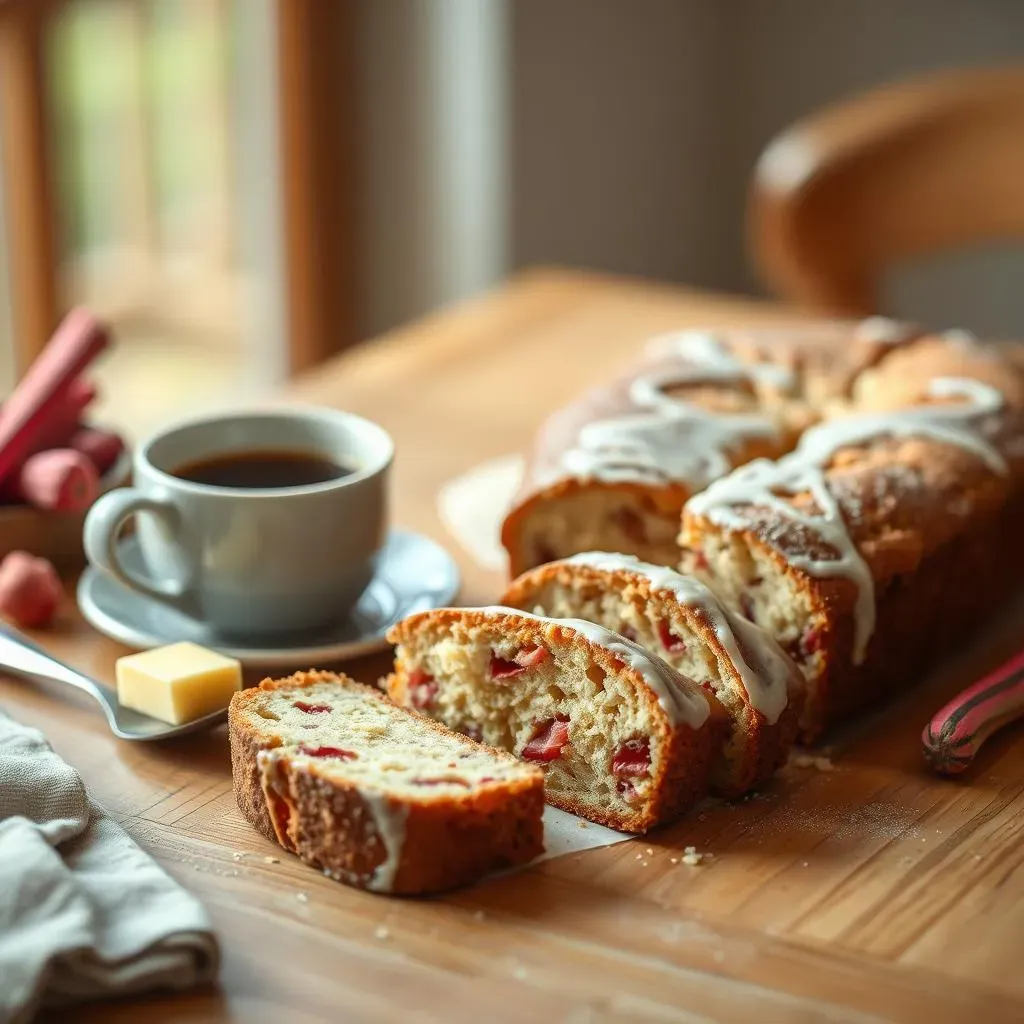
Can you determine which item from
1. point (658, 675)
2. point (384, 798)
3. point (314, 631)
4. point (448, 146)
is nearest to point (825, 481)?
point (658, 675)

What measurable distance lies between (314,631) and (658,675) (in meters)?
0.50

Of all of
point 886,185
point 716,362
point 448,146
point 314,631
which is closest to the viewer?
point 314,631

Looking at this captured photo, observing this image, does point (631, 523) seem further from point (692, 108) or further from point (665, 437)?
point (692, 108)

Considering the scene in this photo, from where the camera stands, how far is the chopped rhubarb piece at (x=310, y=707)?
1477mm

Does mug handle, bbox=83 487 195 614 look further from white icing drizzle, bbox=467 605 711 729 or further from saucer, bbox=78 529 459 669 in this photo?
white icing drizzle, bbox=467 605 711 729

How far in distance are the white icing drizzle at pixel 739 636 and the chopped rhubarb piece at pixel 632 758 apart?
0.37 feet

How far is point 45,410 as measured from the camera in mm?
1927

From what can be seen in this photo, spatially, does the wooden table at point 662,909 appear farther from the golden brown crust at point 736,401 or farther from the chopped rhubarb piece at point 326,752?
the golden brown crust at point 736,401

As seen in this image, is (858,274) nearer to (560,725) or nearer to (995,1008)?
(560,725)

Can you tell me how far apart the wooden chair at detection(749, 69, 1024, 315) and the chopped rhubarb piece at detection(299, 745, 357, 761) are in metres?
1.88

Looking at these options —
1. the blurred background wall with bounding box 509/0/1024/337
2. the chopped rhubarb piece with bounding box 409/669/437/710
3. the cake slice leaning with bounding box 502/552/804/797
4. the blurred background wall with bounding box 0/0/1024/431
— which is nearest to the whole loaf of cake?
the cake slice leaning with bounding box 502/552/804/797

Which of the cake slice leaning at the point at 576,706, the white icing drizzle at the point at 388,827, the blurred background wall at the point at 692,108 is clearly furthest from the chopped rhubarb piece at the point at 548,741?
the blurred background wall at the point at 692,108

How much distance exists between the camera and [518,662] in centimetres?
147

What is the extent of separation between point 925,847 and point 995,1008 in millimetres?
237
